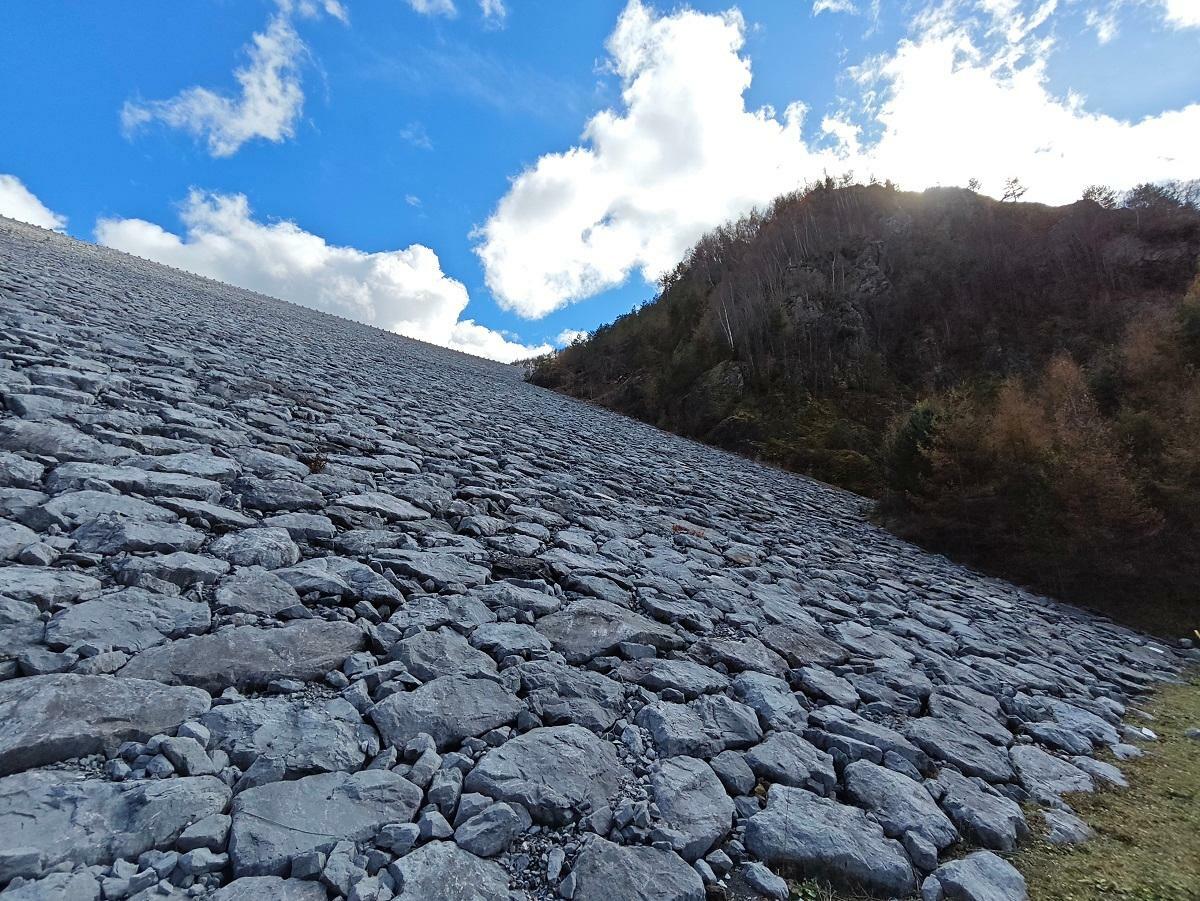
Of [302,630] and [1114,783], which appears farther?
[1114,783]

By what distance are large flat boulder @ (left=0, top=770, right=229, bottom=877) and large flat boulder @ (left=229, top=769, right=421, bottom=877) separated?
106 millimetres

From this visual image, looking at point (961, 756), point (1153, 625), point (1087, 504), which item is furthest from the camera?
point (1087, 504)

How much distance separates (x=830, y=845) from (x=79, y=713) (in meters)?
2.44

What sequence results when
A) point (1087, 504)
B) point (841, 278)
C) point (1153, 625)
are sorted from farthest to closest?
point (841, 278)
point (1087, 504)
point (1153, 625)

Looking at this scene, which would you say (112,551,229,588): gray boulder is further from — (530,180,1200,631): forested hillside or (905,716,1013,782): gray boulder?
(530,180,1200,631): forested hillside

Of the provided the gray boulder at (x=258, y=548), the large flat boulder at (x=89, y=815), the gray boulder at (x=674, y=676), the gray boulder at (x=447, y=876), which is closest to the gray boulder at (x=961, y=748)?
the gray boulder at (x=674, y=676)

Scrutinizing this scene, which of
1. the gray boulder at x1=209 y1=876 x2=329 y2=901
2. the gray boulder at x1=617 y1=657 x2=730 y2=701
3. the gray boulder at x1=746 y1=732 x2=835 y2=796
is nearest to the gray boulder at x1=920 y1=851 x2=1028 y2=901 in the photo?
the gray boulder at x1=746 y1=732 x2=835 y2=796

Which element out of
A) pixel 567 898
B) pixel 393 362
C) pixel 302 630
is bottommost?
pixel 567 898

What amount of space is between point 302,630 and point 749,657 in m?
2.36

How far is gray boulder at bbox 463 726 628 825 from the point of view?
1844mm

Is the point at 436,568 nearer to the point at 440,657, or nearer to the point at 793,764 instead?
the point at 440,657

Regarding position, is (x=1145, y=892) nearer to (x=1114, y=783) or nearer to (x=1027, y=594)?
(x=1114, y=783)

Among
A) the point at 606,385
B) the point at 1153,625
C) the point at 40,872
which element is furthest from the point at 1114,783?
the point at 606,385

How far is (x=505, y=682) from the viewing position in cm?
242
